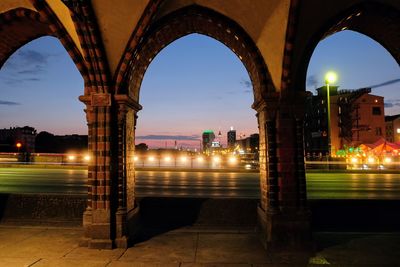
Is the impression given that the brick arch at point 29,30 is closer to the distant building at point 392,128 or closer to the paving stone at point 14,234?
the paving stone at point 14,234

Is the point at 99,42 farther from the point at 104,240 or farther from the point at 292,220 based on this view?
the point at 292,220

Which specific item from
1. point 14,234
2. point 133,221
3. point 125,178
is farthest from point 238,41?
point 14,234

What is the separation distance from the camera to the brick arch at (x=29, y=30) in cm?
721

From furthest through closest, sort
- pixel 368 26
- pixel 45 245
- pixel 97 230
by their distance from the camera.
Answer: pixel 368 26 < pixel 97 230 < pixel 45 245

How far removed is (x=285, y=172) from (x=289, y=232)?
129 cm

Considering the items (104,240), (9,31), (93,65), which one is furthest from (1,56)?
(104,240)

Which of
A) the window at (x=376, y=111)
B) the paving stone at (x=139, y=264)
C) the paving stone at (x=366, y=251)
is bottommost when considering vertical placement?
the paving stone at (x=366, y=251)

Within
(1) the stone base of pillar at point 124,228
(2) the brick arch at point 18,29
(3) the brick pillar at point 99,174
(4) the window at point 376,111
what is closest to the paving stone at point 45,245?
(3) the brick pillar at point 99,174

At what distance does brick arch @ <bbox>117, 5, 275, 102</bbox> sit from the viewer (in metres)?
7.72

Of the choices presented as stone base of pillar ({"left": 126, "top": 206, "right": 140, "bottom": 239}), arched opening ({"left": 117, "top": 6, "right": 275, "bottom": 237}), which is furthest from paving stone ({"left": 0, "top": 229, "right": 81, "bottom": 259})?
arched opening ({"left": 117, "top": 6, "right": 275, "bottom": 237})

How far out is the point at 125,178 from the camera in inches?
305

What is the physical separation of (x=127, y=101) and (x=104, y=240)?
309 cm

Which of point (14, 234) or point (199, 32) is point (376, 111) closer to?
point (199, 32)

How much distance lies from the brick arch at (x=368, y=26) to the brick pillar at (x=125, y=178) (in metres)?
3.99
